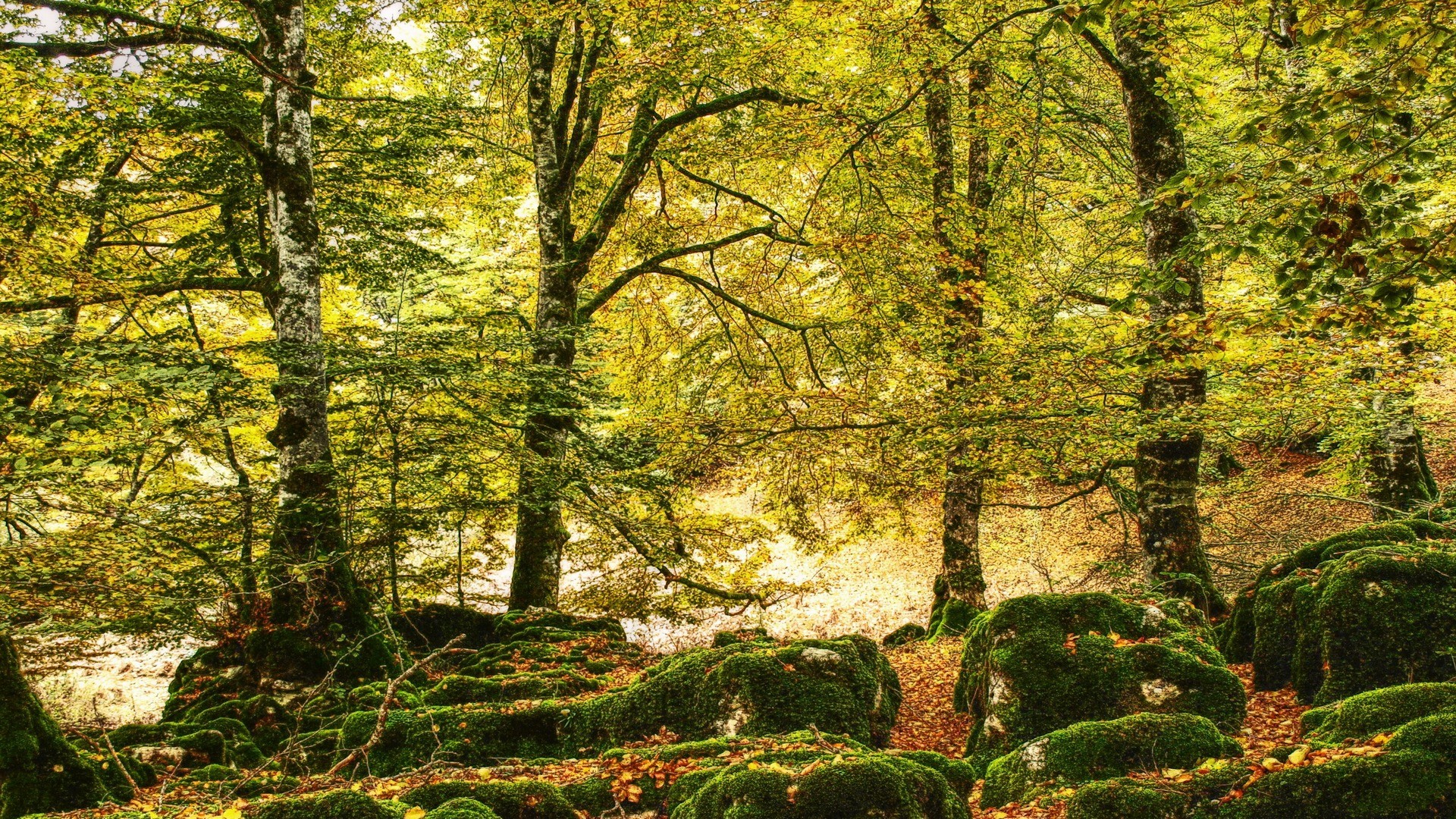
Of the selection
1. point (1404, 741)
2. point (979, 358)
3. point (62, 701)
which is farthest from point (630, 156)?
point (62, 701)

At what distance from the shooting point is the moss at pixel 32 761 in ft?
14.9

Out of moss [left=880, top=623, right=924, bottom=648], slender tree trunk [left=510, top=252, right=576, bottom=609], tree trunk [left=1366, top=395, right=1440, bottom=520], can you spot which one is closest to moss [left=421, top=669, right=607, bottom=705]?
slender tree trunk [left=510, top=252, right=576, bottom=609]

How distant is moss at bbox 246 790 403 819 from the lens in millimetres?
3207

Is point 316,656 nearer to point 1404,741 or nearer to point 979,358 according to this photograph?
point 979,358

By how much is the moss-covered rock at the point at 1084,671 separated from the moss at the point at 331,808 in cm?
438

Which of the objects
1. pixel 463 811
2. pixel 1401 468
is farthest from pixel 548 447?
pixel 1401 468

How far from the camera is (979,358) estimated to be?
8156 mm

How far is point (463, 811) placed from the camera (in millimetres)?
3391

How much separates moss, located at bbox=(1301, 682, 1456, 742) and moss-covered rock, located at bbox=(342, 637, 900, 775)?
2.86 meters

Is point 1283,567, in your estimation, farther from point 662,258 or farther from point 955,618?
point 662,258

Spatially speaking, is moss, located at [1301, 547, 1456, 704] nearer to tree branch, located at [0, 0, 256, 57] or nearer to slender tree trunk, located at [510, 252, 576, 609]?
slender tree trunk, located at [510, 252, 576, 609]

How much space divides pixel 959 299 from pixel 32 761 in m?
10.2

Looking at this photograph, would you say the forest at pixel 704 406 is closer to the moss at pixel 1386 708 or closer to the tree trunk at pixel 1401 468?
the moss at pixel 1386 708

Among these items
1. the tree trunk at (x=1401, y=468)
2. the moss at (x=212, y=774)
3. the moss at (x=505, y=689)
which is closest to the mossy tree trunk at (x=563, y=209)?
the moss at (x=505, y=689)
